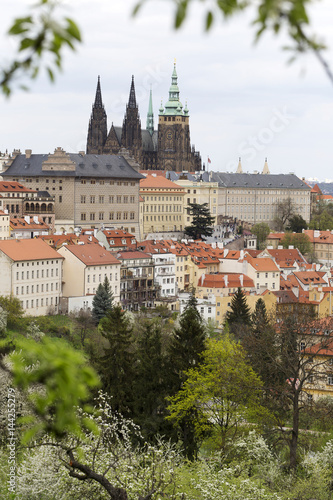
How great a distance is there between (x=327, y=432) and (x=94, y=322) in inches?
1075

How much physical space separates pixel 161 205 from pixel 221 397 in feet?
240

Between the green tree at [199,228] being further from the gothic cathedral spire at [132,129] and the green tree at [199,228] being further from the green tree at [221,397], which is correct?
the green tree at [221,397]

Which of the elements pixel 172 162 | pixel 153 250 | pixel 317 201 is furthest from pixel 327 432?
pixel 317 201

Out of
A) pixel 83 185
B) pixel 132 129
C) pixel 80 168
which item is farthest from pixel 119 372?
pixel 132 129

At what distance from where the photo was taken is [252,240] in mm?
92000

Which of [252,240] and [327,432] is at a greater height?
[252,240]

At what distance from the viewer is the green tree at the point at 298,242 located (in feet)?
299

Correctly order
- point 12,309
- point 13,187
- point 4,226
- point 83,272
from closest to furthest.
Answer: point 12,309 < point 83,272 < point 4,226 < point 13,187

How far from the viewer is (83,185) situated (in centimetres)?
8375

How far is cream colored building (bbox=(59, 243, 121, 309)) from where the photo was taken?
59312mm

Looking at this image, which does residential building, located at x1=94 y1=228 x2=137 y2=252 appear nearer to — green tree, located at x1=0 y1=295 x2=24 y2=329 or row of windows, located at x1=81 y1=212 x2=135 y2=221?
row of windows, located at x1=81 y1=212 x2=135 y2=221

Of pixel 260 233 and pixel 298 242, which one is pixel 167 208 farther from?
pixel 298 242

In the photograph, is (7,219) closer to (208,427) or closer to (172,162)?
(208,427)

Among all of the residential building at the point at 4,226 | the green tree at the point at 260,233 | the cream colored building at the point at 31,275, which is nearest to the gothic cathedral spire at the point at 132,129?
the green tree at the point at 260,233
